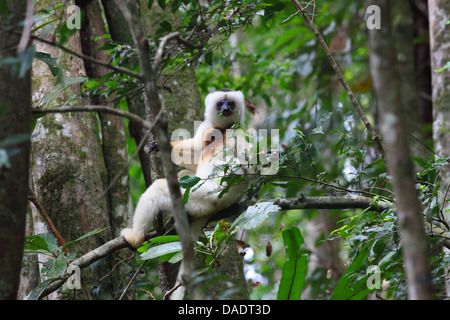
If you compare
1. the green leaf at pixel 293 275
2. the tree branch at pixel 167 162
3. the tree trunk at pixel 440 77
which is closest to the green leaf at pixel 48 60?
the tree branch at pixel 167 162

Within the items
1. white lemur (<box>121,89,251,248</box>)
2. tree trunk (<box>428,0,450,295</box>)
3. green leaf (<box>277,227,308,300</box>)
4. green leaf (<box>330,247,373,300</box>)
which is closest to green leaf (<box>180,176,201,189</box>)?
white lemur (<box>121,89,251,248</box>)

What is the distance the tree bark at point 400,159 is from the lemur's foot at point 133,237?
111 inches

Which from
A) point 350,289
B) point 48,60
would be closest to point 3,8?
point 48,60

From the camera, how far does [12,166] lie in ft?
6.26

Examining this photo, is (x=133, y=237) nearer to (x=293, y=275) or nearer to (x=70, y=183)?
(x=70, y=183)

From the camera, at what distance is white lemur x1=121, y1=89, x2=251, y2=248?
412 cm

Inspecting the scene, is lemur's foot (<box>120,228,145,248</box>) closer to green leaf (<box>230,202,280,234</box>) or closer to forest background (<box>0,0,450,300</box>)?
forest background (<box>0,0,450,300</box>)

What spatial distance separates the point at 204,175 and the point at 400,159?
3.19 metres

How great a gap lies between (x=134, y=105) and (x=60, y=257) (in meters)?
2.45

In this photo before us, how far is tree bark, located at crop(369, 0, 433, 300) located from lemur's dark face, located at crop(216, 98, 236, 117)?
363 centimetres

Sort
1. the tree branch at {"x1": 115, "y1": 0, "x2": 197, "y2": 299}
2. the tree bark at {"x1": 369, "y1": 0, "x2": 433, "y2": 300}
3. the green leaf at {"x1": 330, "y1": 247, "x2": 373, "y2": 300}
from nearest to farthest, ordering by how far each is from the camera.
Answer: the tree bark at {"x1": 369, "y1": 0, "x2": 433, "y2": 300}
the tree branch at {"x1": 115, "y1": 0, "x2": 197, "y2": 299}
the green leaf at {"x1": 330, "y1": 247, "x2": 373, "y2": 300}

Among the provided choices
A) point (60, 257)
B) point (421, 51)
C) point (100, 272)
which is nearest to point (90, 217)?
point (100, 272)

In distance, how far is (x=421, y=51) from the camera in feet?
27.9
